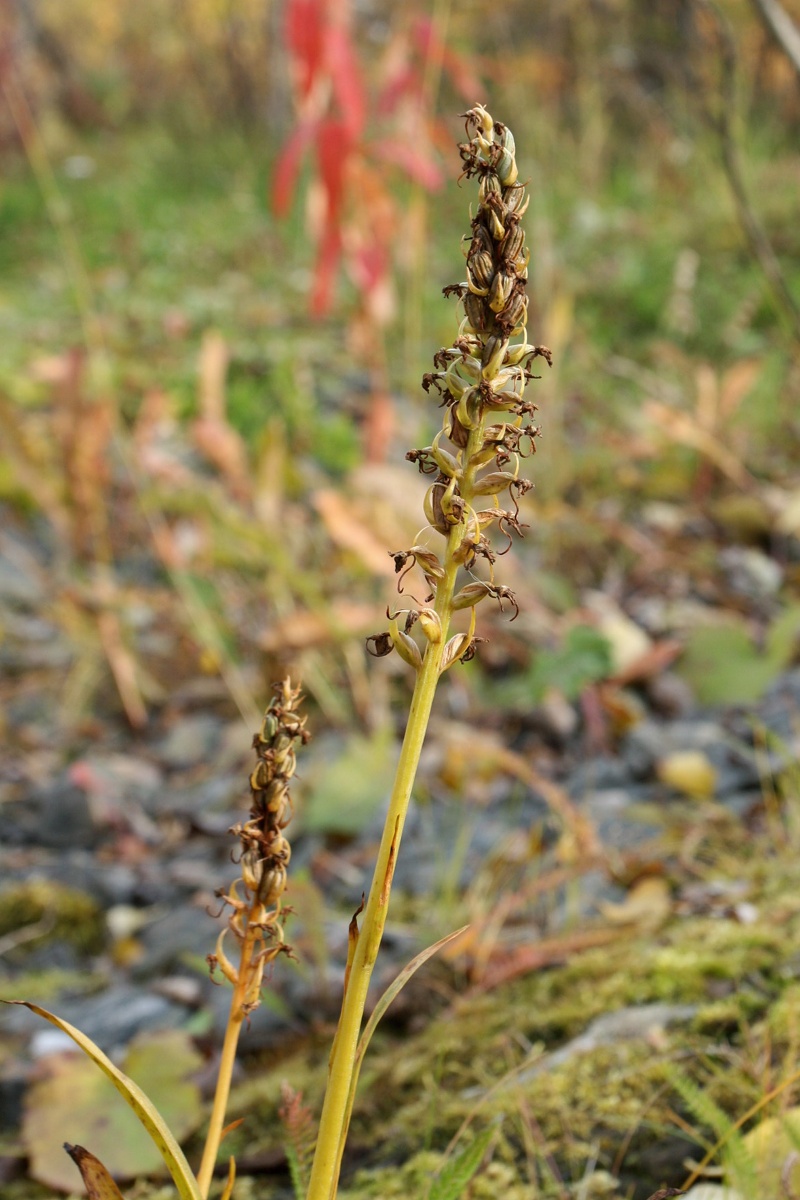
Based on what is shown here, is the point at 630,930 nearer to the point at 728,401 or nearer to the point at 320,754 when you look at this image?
the point at 320,754

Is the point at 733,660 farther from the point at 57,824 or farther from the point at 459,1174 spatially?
the point at 459,1174

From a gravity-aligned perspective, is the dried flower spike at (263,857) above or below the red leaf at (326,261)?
below

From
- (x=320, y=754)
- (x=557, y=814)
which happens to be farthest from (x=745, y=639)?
(x=320, y=754)

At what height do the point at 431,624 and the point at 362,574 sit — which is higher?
the point at 362,574

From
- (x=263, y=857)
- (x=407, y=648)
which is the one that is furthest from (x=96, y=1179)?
(x=407, y=648)

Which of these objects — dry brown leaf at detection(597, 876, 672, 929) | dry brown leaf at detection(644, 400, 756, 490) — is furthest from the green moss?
dry brown leaf at detection(644, 400, 756, 490)

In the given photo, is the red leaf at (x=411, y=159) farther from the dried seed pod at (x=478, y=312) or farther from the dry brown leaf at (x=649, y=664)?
the dried seed pod at (x=478, y=312)

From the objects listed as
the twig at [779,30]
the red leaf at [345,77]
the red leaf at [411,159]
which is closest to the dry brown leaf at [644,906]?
the twig at [779,30]
